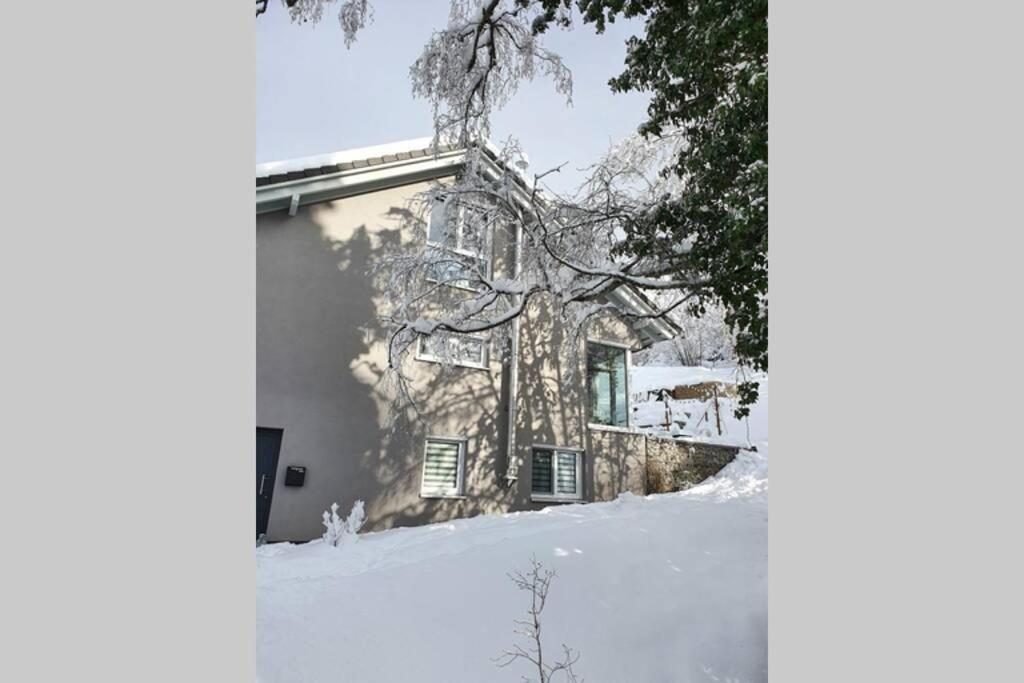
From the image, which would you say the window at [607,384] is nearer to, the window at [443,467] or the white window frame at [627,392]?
the white window frame at [627,392]

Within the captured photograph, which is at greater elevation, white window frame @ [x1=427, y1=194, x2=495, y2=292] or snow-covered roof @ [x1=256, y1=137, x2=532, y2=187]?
snow-covered roof @ [x1=256, y1=137, x2=532, y2=187]

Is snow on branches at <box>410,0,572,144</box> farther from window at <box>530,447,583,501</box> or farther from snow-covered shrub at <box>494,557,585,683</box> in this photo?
window at <box>530,447,583,501</box>

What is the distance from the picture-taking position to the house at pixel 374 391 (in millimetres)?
4047

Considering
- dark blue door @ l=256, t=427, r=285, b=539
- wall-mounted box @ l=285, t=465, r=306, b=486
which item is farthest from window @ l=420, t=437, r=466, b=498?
dark blue door @ l=256, t=427, r=285, b=539

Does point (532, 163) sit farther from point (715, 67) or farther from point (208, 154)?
point (208, 154)

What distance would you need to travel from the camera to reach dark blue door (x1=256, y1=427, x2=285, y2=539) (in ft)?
12.9

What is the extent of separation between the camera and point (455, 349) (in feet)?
16.4

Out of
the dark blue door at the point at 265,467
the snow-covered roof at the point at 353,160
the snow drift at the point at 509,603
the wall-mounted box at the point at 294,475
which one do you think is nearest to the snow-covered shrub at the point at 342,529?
the snow drift at the point at 509,603

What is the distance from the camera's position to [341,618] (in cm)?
224

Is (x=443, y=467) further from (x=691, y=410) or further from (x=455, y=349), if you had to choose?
(x=691, y=410)

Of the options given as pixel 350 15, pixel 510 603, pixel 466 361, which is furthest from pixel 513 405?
pixel 350 15

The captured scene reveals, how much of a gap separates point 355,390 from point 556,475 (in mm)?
2240

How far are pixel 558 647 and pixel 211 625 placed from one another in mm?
1706

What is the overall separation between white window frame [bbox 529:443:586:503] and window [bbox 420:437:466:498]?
75 cm
